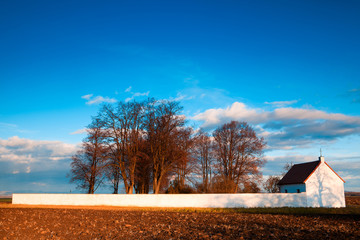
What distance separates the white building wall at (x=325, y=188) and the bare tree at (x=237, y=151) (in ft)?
23.2

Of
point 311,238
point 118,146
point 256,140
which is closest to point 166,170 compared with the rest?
point 118,146

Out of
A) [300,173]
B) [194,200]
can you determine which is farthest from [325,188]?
[194,200]

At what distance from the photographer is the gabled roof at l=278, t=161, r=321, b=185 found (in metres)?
40.2

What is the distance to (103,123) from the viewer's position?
40.8 metres

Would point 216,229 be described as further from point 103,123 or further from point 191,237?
point 103,123

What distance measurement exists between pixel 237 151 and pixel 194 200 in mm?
12763

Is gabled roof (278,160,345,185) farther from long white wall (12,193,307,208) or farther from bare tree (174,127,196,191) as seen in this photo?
bare tree (174,127,196,191)

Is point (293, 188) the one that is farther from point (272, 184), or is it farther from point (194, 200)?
point (194, 200)

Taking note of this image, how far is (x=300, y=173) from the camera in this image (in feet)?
139

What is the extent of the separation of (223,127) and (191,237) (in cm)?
3442

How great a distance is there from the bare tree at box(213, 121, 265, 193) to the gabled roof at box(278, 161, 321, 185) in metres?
4.43

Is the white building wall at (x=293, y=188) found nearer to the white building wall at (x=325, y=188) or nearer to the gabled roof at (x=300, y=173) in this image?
the gabled roof at (x=300, y=173)

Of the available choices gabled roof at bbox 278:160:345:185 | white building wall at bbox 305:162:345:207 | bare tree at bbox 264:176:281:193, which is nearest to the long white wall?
white building wall at bbox 305:162:345:207

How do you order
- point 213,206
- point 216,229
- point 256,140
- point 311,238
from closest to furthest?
point 311,238
point 216,229
point 213,206
point 256,140
